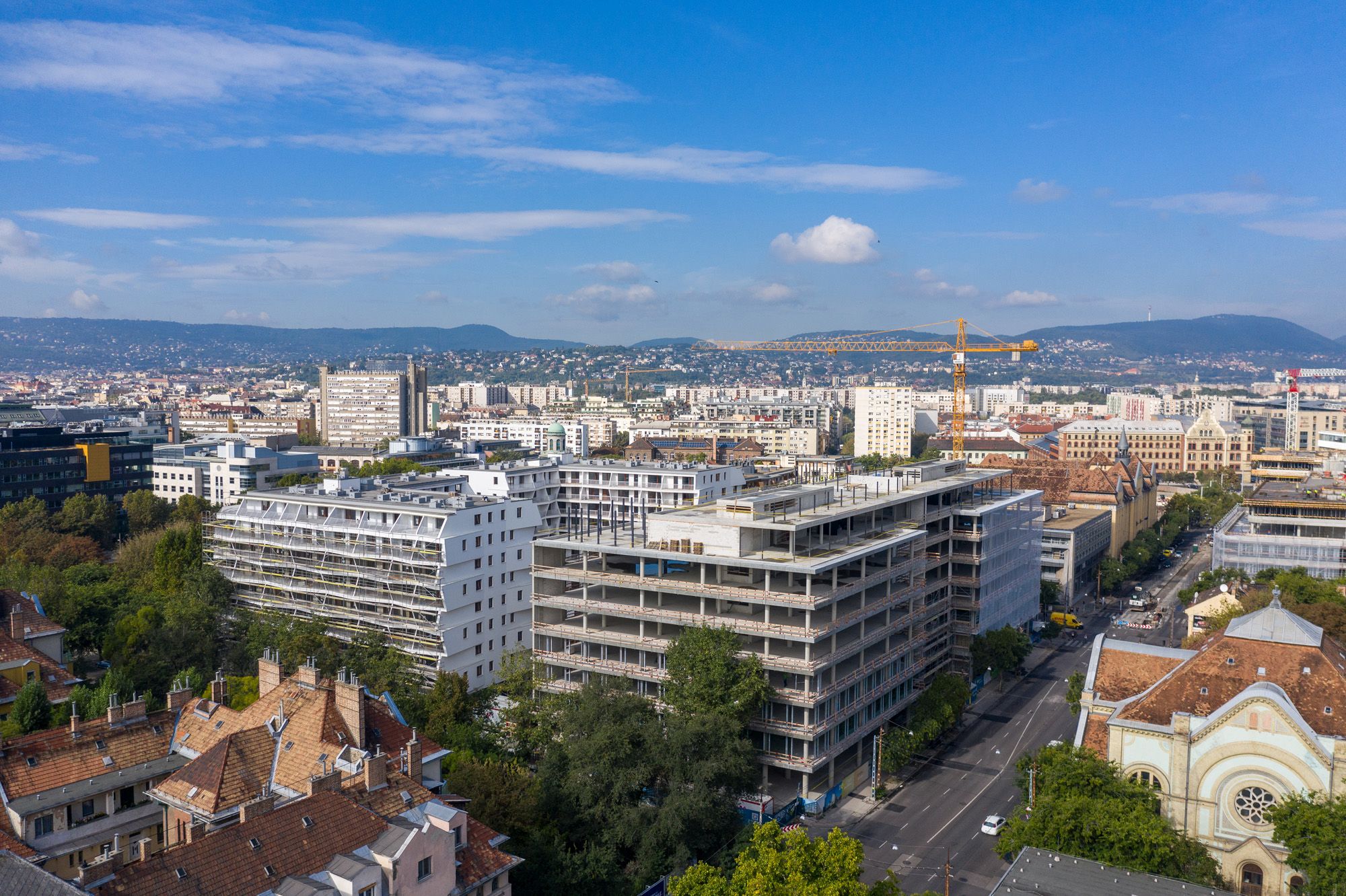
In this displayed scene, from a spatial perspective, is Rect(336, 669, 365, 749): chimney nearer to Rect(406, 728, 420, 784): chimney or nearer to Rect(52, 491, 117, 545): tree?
Rect(406, 728, 420, 784): chimney

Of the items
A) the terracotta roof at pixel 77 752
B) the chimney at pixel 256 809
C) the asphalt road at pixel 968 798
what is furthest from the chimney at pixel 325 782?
the asphalt road at pixel 968 798

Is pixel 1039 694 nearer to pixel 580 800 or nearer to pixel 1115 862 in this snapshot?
pixel 1115 862

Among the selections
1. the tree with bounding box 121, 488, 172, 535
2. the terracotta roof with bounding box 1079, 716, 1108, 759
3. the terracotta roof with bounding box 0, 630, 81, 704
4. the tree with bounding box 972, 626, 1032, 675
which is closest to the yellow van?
the tree with bounding box 972, 626, 1032, 675

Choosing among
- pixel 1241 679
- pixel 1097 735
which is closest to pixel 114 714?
pixel 1097 735

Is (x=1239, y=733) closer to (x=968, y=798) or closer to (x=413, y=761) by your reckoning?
(x=968, y=798)

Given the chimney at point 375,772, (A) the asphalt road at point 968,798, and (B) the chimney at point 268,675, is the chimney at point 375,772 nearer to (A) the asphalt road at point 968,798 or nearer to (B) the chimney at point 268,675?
(B) the chimney at point 268,675

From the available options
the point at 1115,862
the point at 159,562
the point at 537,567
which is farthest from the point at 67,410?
the point at 1115,862
